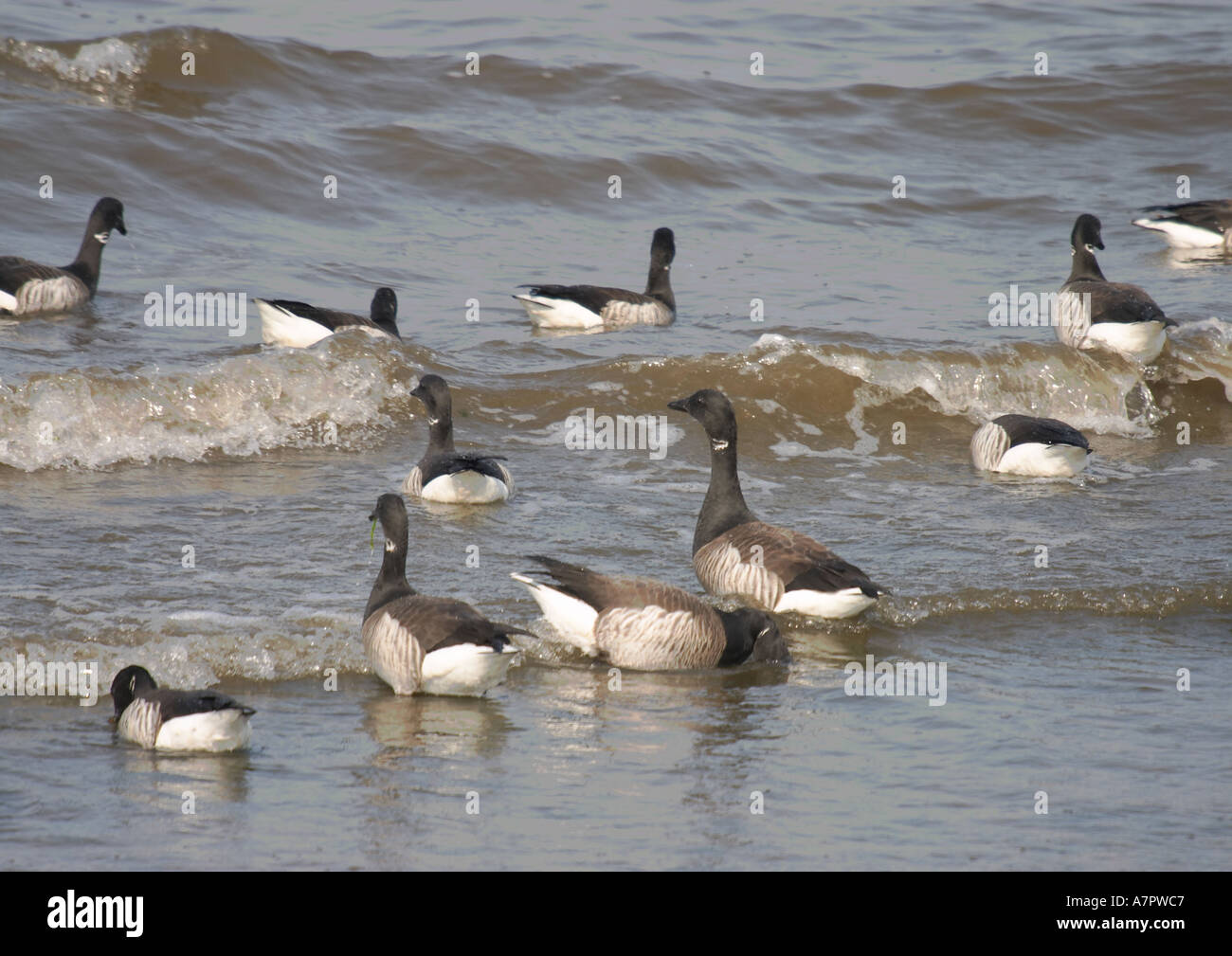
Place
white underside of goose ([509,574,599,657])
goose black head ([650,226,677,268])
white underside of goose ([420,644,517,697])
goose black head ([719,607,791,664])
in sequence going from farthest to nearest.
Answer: goose black head ([650,226,677,268])
goose black head ([719,607,791,664])
white underside of goose ([509,574,599,657])
white underside of goose ([420,644,517,697])

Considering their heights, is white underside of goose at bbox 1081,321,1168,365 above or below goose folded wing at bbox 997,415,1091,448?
above

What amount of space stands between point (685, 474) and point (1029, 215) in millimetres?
10727

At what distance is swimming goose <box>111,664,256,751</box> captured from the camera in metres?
5.82

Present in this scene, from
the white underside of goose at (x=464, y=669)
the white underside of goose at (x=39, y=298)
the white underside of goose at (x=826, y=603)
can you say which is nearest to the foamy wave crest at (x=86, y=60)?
the white underside of goose at (x=39, y=298)

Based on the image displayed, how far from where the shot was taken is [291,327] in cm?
1258

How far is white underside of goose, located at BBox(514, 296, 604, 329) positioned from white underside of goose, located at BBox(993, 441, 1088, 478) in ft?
16.0

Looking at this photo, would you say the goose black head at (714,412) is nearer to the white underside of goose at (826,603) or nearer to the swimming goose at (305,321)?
the white underside of goose at (826,603)

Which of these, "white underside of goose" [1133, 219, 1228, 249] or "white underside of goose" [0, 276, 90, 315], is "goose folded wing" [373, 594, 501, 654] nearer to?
"white underside of goose" [0, 276, 90, 315]

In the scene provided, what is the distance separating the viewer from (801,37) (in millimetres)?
26203

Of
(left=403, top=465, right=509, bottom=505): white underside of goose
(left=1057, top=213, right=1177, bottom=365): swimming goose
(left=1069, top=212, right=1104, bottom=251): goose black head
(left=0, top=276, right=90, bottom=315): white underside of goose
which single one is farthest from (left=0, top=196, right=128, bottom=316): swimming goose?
(left=1069, top=212, right=1104, bottom=251): goose black head

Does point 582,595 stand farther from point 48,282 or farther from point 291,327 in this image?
point 48,282

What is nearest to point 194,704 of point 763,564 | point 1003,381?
point 763,564

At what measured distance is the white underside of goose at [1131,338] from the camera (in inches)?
532
